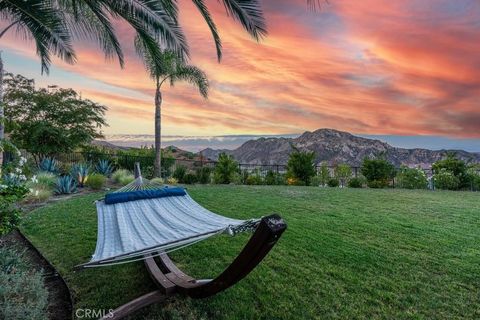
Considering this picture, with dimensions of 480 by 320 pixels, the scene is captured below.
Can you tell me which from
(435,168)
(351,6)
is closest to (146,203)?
(351,6)

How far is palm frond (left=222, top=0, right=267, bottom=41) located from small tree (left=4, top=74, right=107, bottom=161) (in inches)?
442

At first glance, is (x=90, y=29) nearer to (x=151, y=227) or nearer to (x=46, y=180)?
(x=46, y=180)

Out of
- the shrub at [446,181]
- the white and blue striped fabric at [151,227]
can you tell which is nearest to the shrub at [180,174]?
the white and blue striped fabric at [151,227]

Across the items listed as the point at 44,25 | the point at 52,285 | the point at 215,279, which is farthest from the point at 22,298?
the point at 44,25

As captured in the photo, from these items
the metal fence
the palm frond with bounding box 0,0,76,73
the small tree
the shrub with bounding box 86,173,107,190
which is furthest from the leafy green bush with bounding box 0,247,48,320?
the small tree

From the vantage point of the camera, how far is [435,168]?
12141mm

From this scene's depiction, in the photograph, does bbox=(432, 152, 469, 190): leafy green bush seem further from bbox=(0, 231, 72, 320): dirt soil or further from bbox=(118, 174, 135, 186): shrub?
bbox=(0, 231, 72, 320): dirt soil

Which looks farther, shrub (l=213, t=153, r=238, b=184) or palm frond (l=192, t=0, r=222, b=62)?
shrub (l=213, t=153, r=238, b=184)

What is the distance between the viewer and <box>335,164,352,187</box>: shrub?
12.2 metres

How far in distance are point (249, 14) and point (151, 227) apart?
128 inches

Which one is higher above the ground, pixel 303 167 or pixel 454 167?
pixel 454 167

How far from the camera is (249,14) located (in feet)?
13.5

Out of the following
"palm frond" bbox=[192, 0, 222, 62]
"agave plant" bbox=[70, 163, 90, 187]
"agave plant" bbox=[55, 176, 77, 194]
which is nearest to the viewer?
"palm frond" bbox=[192, 0, 222, 62]

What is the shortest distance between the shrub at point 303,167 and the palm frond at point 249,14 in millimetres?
8349
